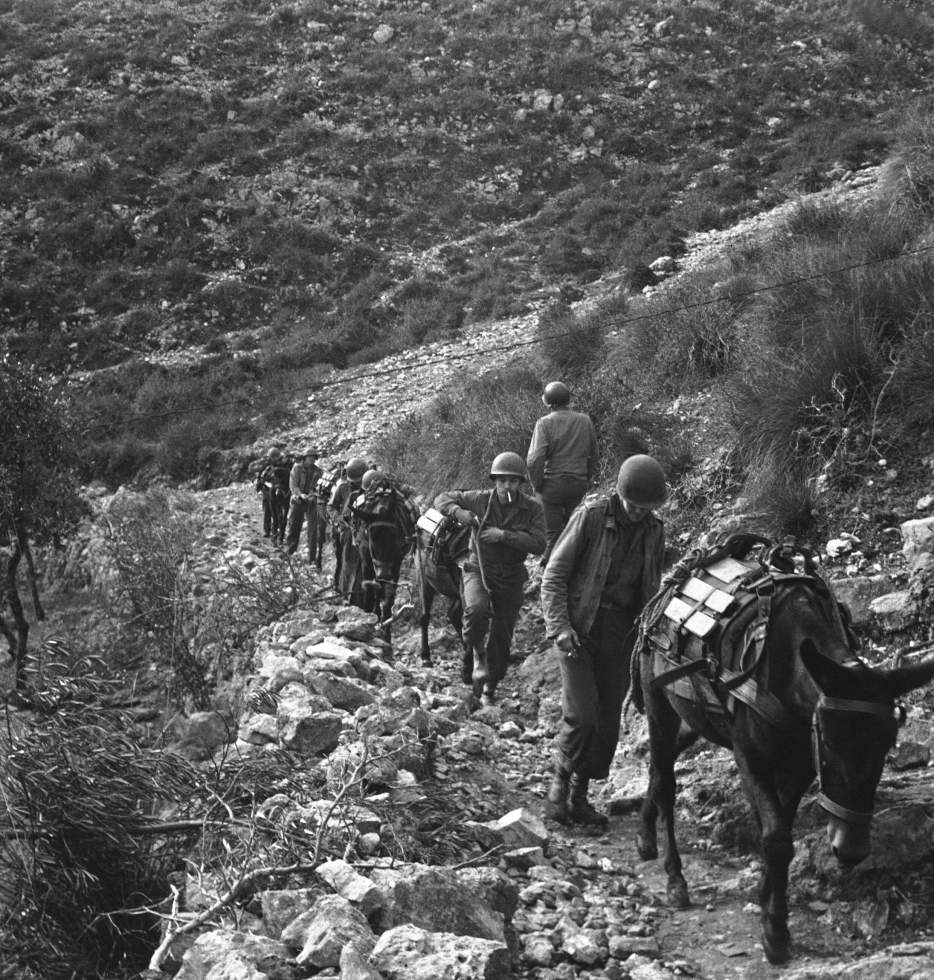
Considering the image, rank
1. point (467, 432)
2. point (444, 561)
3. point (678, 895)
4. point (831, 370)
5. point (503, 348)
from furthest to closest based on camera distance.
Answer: point (503, 348), point (467, 432), point (444, 561), point (831, 370), point (678, 895)

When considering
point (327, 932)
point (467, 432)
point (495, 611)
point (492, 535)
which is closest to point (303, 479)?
point (467, 432)

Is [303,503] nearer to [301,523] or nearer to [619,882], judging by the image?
[301,523]

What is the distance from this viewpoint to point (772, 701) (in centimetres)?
409

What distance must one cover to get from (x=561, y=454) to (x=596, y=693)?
3.77 meters

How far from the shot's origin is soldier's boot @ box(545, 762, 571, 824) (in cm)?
574

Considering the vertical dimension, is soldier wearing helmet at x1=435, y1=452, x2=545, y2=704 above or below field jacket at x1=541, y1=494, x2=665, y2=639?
below

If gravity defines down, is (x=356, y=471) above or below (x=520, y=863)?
below

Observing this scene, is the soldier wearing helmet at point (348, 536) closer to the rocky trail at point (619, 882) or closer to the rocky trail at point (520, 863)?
the rocky trail at point (520, 863)

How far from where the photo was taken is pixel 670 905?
4.67m

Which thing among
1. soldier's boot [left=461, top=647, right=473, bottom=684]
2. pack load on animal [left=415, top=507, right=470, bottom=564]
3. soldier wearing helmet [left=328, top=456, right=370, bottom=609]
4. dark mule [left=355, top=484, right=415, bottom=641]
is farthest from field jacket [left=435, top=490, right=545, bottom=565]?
soldier wearing helmet [left=328, top=456, right=370, bottom=609]

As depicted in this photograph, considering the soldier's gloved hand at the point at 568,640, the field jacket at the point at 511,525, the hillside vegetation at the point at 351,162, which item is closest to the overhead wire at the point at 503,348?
the hillside vegetation at the point at 351,162

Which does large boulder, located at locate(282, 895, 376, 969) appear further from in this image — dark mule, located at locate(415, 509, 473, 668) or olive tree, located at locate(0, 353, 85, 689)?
olive tree, located at locate(0, 353, 85, 689)

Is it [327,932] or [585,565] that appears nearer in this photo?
[327,932]

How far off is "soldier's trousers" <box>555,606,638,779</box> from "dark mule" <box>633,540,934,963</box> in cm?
55
